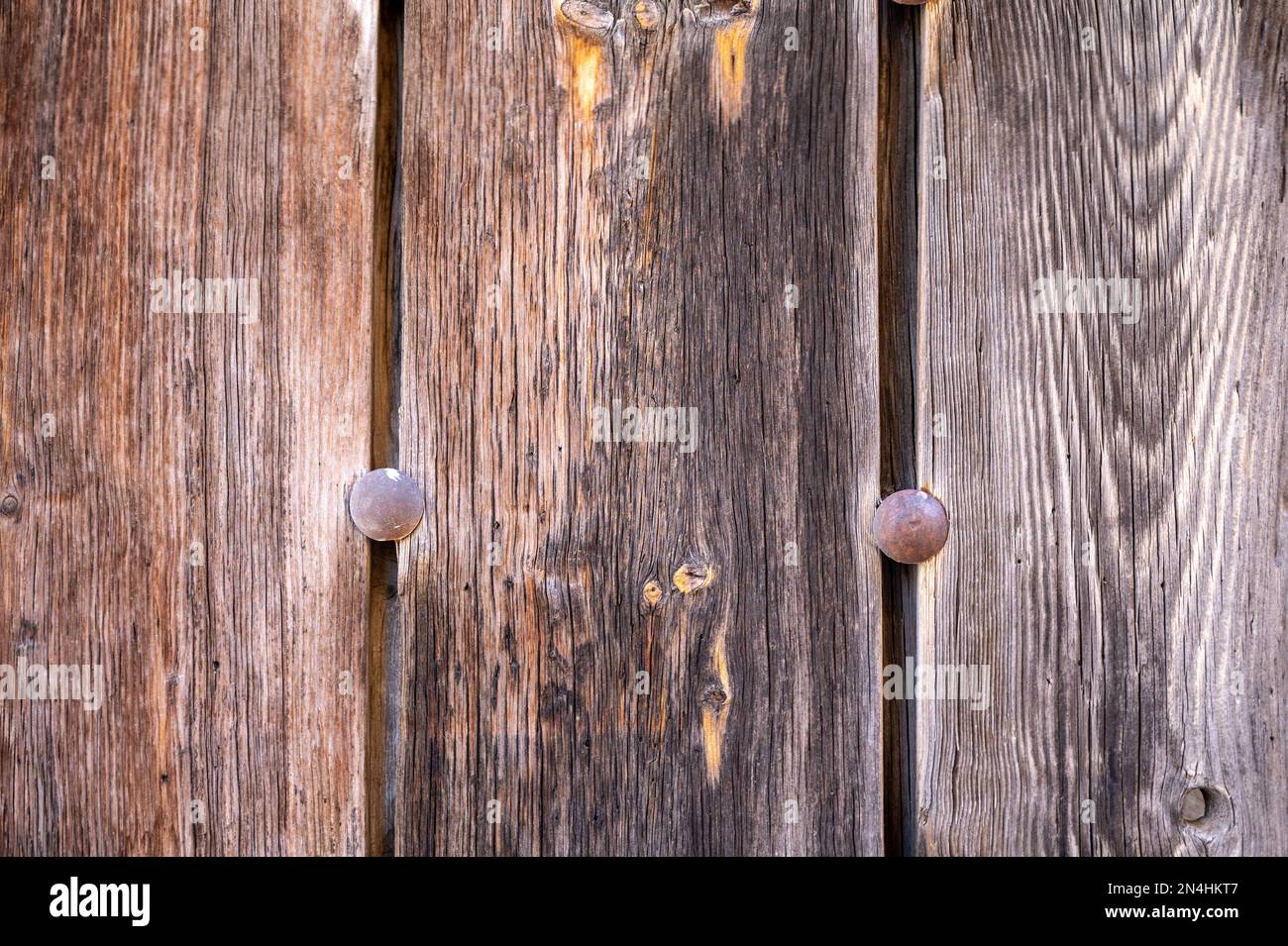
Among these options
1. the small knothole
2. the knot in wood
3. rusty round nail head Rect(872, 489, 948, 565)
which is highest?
rusty round nail head Rect(872, 489, 948, 565)

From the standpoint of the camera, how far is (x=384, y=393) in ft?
3.26

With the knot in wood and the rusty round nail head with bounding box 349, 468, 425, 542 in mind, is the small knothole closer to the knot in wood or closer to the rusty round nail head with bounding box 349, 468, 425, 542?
the knot in wood

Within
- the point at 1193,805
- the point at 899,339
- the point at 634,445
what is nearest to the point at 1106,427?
the point at 899,339

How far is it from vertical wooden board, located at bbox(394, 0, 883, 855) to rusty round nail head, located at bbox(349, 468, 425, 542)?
0.03m

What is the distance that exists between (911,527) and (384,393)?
62 cm

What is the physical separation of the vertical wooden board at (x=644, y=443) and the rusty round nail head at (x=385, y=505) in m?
0.03

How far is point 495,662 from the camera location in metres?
0.97

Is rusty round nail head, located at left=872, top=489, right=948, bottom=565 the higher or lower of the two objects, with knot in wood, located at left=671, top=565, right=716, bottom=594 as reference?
higher

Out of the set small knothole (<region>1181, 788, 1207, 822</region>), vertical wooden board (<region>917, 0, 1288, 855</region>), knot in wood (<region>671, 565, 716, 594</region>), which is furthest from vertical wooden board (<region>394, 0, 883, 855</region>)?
small knothole (<region>1181, 788, 1207, 822</region>)

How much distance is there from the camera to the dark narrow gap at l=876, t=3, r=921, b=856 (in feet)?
3.26
